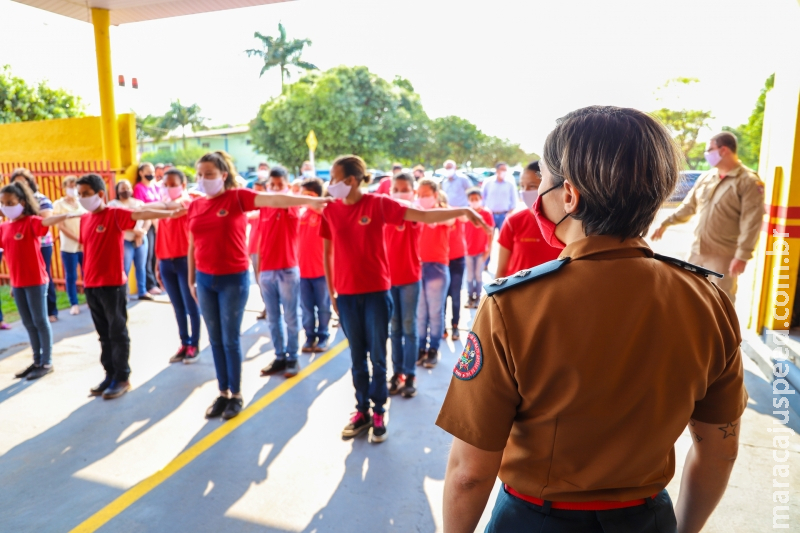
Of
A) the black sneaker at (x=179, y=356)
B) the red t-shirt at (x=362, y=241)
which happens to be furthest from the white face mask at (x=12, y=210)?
the red t-shirt at (x=362, y=241)

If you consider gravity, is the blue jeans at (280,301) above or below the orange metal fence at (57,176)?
Answer: below

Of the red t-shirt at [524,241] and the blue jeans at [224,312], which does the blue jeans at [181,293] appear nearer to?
the blue jeans at [224,312]

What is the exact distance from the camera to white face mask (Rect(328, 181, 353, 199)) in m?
3.92

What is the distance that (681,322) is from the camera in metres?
1.08

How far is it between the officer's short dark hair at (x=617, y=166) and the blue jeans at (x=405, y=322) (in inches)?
140

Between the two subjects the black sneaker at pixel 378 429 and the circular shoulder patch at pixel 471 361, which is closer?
the circular shoulder patch at pixel 471 361

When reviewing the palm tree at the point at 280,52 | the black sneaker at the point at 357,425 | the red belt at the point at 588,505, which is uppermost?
the palm tree at the point at 280,52

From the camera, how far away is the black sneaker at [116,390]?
187 inches

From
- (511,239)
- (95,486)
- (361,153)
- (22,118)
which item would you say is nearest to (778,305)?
(511,239)

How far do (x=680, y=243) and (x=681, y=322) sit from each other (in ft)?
48.2

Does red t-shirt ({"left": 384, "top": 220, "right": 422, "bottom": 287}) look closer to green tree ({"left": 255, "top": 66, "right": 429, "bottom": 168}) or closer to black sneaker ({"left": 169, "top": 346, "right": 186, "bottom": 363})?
black sneaker ({"left": 169, "top": 346, "right": 186, "bottom": 363})

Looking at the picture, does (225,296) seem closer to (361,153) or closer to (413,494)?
(413,494)

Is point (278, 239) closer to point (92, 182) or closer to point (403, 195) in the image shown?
point (403, 195)

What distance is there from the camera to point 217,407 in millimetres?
4395
